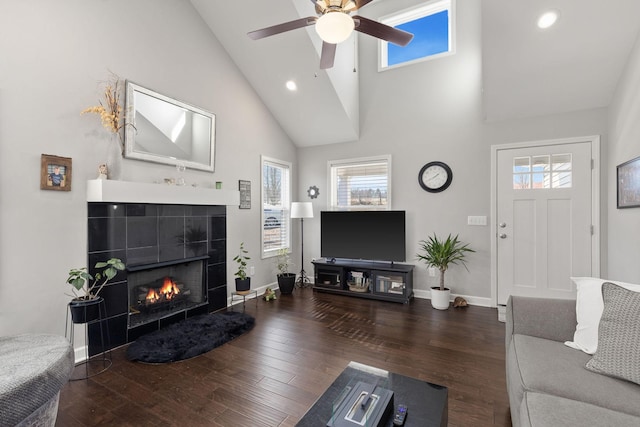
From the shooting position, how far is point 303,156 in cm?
538

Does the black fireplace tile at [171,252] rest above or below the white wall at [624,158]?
below

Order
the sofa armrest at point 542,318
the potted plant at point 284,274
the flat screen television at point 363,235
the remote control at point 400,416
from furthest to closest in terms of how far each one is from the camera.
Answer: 1. the potted plant at point 284,274
2. the flat screen television at point 363,235
3. the sofa armrest at point 542,318
4. the remote control at point 400,416

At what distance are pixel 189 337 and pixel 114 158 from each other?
73.4 inches

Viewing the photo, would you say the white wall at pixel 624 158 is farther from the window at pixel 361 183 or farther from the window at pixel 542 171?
the window at pixel 361 183

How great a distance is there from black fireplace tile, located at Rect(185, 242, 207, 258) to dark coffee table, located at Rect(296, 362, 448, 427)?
2.49 metres

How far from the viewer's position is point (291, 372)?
2.34 metres

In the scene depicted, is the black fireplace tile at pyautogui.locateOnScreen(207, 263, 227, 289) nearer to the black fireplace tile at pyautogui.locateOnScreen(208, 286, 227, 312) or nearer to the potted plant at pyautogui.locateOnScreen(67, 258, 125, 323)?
the black fireplace tile at pyautogui.locateOnScreen(208, 286, 227, 312)

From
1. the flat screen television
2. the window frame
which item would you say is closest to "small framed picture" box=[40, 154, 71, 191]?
the window frame

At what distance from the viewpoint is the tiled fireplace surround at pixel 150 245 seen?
8.77ft

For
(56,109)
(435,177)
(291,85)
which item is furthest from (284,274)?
(56,109)

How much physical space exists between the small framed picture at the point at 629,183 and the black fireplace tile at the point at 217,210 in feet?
13.9

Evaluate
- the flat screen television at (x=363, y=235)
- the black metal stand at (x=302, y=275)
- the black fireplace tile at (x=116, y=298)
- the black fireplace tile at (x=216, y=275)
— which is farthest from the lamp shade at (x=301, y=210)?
the black fireplace tile at (x=116, y=298)

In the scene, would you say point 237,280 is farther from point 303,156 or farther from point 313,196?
point 303,156

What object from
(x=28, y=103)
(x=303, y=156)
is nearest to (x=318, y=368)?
(x=28, y=103)
